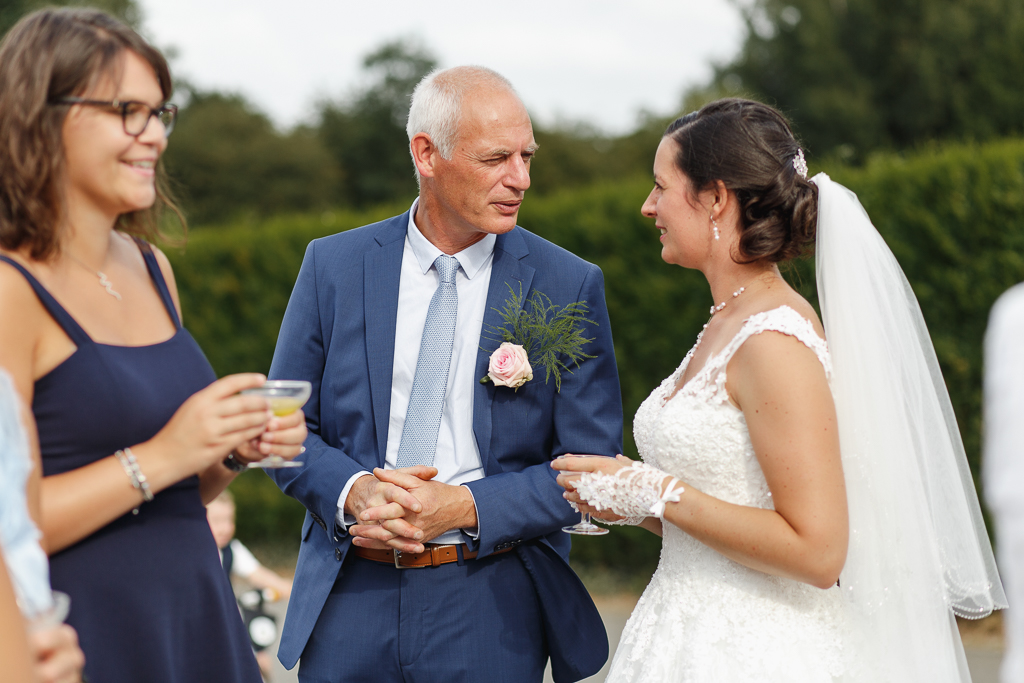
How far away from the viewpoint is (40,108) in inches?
75.8

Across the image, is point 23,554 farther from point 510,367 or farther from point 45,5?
point 45,5

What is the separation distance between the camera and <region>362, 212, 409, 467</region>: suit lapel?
3.13m

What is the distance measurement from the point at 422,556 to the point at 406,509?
0.30 meters

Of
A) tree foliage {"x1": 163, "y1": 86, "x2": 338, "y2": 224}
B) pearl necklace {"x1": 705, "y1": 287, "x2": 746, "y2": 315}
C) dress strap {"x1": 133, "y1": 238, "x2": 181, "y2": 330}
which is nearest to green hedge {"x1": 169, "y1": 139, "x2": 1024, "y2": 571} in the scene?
pearl necklace {"x1": 705, "y1": 287, "x2": 746, "y2": 315}

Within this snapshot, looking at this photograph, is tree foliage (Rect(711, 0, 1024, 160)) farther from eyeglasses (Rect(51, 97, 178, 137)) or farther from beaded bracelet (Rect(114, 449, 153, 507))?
beaded bracelet (Rect(114, 449, 153, 507))

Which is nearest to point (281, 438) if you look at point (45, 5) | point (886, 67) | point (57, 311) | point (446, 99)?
point (57, 311)

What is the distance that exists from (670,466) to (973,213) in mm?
4455

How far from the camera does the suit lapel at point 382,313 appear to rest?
3129mm

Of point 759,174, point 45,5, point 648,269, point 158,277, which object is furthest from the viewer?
point 648,269

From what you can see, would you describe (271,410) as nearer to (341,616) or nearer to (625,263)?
(341,616)

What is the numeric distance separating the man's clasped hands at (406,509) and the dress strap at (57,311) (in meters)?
1.09

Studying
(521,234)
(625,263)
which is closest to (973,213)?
(625,263)

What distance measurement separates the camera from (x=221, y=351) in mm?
9695

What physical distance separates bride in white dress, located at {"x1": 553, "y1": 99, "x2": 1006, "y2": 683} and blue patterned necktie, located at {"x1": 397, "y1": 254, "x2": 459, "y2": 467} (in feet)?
1.92
